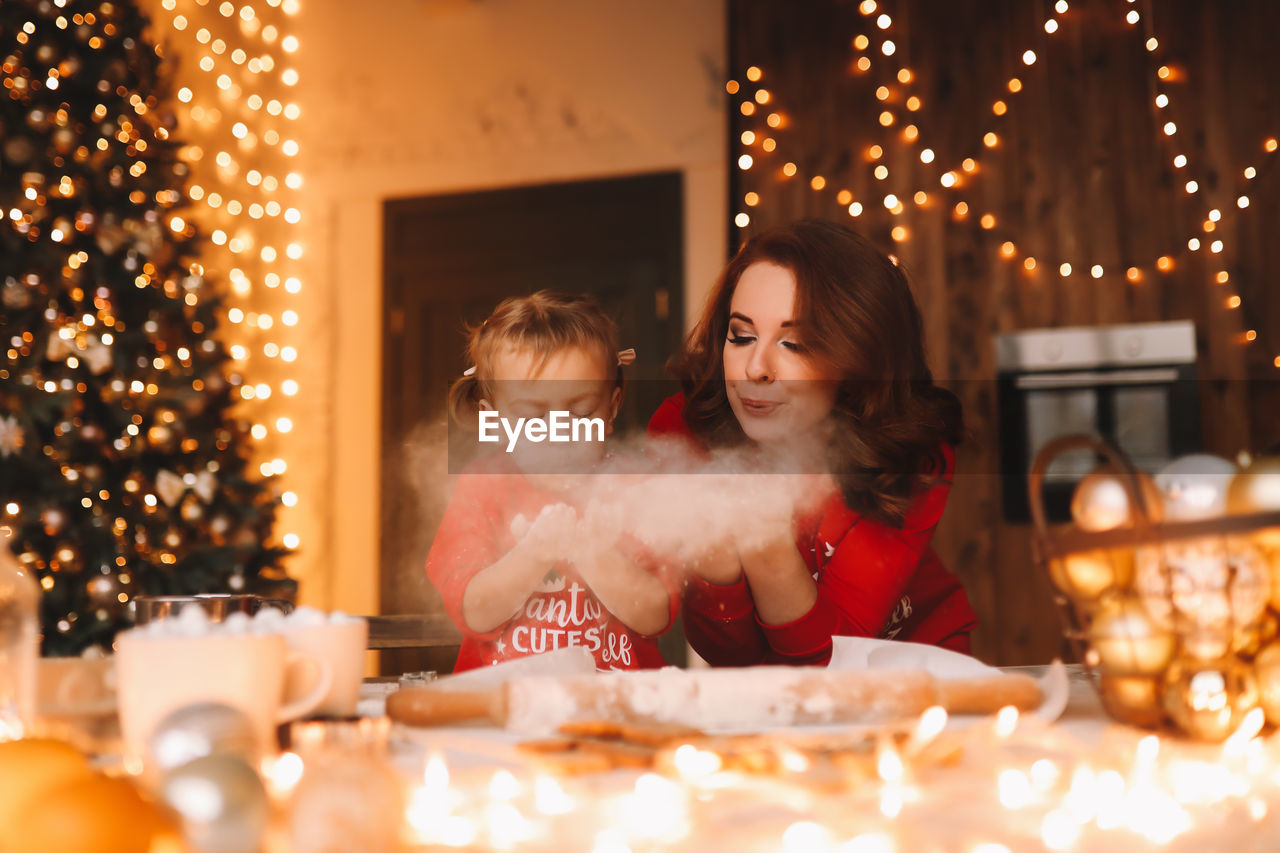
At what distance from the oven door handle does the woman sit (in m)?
1.73

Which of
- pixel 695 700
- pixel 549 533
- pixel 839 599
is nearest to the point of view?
pixel 695 700

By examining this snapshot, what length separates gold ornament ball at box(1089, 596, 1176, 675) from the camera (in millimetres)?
602

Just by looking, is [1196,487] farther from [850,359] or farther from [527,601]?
[527,601]

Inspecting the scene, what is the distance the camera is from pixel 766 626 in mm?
1093

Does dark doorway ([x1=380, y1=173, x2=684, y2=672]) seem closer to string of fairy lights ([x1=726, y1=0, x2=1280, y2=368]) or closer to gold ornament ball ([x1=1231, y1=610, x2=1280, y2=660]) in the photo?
string of fairy lights ([x1=726, y1=0, x2=1280, y2=368])

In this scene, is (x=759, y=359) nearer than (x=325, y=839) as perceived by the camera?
No

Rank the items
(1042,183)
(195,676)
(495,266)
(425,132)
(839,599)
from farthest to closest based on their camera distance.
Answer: (425,132) < (495,266) < (1042,183) < (839,599) < (195,676)

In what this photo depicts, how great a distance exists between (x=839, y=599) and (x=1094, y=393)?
6.55 ft

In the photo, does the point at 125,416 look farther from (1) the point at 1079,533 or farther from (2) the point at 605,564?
(1) the point at 1079,533

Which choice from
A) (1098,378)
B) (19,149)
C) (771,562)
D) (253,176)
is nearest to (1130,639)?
(771,562)

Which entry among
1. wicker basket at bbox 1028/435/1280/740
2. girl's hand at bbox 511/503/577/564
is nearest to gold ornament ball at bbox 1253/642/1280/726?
wicker basket at bbox 1028/435/1280/740

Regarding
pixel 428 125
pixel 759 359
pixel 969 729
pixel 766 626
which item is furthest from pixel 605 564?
pixel 428 125

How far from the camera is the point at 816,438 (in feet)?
3.88

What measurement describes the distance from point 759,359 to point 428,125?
9.53ft
